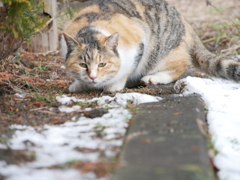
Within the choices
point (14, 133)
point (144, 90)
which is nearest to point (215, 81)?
point (144, 90)

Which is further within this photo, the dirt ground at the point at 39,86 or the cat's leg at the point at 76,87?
the cat's leg at the point at 76,87

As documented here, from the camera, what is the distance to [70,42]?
3277 mm

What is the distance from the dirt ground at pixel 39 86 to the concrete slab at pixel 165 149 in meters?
0.15

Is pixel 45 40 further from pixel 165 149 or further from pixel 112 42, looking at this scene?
pixel 165 149

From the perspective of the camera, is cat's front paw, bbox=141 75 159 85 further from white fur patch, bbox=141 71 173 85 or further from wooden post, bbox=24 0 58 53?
wooden post, bbox=24 0 58 53

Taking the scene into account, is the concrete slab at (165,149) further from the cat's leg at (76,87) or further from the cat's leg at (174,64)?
the cat's leg at (174,64)

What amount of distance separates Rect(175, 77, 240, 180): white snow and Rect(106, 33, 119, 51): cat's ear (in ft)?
2.32

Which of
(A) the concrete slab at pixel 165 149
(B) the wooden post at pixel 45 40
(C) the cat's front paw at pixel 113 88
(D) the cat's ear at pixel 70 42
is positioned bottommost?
(C) the cat's front paw at pixel 113 88

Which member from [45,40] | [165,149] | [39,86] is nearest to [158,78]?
[39,86]

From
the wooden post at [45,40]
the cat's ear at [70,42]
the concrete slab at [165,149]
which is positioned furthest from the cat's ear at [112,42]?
the wooden post at [45,40]

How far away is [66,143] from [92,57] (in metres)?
1.45

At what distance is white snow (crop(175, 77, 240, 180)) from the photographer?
1914mm

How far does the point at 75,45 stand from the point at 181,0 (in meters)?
8.33

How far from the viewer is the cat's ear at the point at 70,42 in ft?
10.6
